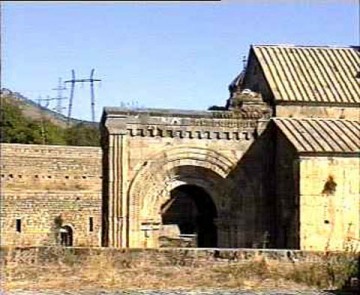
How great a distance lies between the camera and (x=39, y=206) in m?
29.0

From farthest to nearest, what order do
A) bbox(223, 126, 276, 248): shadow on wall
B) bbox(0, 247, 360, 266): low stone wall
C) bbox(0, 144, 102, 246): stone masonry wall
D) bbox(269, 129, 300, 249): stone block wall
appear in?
bbox(0, 144, 102, 246): stone masonry wall < bbox(223, 126, 276, 248): shadow on wall < bbox(269, 129, 300, 249): stone block wall < bbox(0, 247, 360, 266): low stone wall

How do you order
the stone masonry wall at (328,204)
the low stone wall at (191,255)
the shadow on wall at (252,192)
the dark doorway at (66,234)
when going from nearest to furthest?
1. the low stone wall at (191,255)
2. the stone masonry wall at (328,204)
3. the shadow on wall at (252,192)
4. the dark doorway at (66,234)

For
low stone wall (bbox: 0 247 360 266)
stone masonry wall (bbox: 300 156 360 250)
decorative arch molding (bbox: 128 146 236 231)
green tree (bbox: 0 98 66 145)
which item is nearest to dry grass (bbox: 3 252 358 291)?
low stone wall (bbox: 0 247 360 266)

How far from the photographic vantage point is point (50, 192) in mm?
29297

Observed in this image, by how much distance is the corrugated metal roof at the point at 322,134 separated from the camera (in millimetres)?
15266

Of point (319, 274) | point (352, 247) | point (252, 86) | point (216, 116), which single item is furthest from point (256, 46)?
point (319, 274)

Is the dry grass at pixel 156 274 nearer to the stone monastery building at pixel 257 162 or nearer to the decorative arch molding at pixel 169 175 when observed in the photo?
the stone monastery building at pixel 257 162

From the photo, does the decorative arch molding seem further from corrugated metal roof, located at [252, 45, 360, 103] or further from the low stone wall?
the low stone wall

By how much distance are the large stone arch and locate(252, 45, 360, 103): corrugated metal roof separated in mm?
2233

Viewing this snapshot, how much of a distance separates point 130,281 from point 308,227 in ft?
15.0

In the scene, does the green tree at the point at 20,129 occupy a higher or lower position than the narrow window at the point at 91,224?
higher

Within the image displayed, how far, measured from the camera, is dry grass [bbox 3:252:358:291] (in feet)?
37.9

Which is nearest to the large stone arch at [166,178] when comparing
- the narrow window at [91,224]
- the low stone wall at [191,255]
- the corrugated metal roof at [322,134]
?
the corrugated metal roof at [322,134]

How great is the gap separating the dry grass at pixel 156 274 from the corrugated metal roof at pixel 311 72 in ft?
19.3
